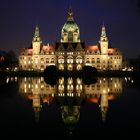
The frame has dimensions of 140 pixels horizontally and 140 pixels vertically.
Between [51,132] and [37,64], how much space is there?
115386 mm

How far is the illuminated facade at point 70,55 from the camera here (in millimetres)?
132250

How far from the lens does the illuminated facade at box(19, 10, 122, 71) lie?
434ft

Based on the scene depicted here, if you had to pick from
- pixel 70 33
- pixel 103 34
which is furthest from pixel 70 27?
pixel 103 34

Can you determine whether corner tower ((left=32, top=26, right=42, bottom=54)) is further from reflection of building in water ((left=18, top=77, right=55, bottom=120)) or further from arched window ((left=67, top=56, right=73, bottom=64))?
reflection of building in water ((left=18, top=77, right=55, bottom=120))

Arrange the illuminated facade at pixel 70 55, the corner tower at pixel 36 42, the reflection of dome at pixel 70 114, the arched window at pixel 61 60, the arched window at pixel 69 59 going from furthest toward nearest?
1. the corner tower at pixel 36 42
2. the illuminated facade at pixel 70 55
3. the arched window at pixel 61 60
4. the arched window at pixel 69 59
5. the reflection of dome at pixel 70 114

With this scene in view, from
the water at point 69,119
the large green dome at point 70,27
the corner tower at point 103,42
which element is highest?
the large green dome at point 70,27

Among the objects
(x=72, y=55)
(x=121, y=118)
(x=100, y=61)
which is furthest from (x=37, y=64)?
(x=121, y=118)

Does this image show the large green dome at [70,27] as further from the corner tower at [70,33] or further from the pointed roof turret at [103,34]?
the pointed roof turret at [103,34]

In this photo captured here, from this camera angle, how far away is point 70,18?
6102 inches

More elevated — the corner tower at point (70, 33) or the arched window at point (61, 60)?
the corner tower at point (70, 33)

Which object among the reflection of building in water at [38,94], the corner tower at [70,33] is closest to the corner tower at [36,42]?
the corner tower at [70,33]

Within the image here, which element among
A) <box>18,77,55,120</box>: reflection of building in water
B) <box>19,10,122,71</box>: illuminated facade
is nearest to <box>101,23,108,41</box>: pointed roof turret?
<box>19,10,122,71</box>: illuminated facade

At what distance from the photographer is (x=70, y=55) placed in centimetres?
13262

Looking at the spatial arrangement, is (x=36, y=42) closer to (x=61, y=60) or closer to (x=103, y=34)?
(x=61, y=60)
